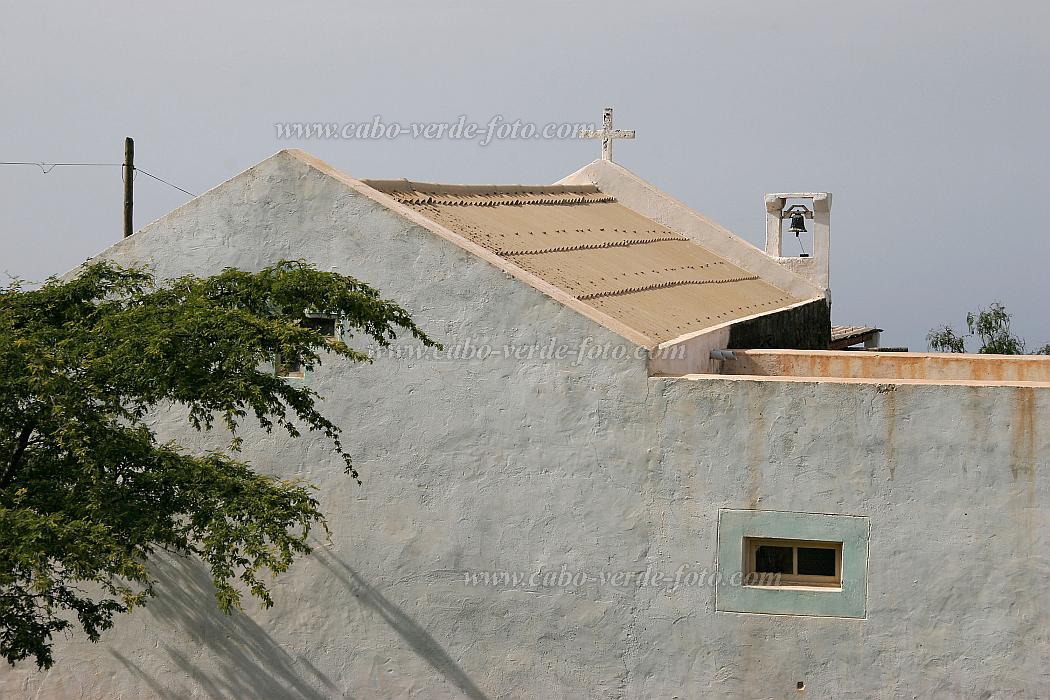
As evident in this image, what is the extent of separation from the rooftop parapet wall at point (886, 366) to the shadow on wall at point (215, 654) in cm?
514

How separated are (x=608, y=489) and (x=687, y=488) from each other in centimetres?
68

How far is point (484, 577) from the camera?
12.1 meters

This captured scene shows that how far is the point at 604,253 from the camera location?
16.2 meters

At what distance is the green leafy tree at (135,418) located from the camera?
9.20m

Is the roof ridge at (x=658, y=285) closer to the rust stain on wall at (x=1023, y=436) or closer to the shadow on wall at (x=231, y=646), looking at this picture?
the shadow on wall at (x=231, y=646)

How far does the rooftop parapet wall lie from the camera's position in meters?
14.0

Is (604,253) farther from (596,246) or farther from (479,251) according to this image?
(479,251)

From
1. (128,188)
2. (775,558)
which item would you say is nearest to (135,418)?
(775,558)

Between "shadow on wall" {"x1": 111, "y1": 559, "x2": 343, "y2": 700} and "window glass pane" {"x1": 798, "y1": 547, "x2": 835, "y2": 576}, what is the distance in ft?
14.2

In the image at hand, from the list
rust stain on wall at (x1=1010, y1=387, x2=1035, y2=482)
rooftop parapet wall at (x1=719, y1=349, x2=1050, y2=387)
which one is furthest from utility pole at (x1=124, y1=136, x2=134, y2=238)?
rust stain on wall at (x1=1010, y1=387, x2=1035, y2=482)

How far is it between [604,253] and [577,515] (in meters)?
5.02

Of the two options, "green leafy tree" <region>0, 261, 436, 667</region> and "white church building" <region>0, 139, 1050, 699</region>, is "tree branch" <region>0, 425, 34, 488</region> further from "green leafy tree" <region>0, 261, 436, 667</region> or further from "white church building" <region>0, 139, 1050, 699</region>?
"white church building" <region>0, 139, 1050, 699</region>

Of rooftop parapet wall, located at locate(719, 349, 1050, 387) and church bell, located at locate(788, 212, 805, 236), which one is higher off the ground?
church bell, located at locate(788, 212, 805, 236)

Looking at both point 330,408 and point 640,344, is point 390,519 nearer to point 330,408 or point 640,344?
point 330,408
